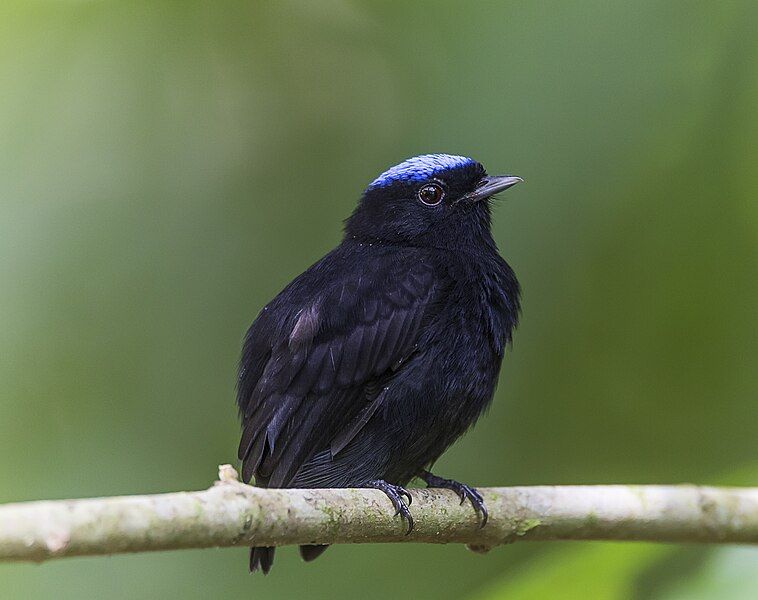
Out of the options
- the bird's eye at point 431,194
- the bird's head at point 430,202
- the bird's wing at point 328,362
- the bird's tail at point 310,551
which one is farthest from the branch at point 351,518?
the bird's eye at point 431,194

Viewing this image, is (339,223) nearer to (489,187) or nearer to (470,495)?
(489,187)

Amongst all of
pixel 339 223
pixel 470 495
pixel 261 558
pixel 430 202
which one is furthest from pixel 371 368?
pixel 339 223

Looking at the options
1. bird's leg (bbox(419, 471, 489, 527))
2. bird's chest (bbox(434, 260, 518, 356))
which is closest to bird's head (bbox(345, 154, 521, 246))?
bird's chest (bbox(434, 260, 518, 356))

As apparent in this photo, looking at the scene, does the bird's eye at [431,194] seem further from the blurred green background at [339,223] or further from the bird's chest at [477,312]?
the blurred green background at [339,223]

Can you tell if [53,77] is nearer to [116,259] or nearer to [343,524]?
[116,259]

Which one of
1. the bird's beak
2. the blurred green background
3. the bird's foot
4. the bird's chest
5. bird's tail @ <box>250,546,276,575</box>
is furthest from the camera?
the blurred green background

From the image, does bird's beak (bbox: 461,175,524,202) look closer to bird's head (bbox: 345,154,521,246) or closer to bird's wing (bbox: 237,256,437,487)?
bird's head (bbox: 345,154,521,246)
